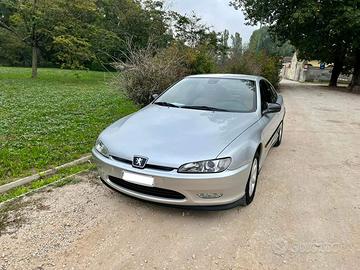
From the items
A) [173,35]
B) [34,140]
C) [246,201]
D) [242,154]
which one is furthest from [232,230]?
[173,35]

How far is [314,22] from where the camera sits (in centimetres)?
1764

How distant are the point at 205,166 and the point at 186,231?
2.17 ft

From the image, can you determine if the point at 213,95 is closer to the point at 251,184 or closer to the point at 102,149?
the point at 251,184

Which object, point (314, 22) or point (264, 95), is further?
point (314, 22)

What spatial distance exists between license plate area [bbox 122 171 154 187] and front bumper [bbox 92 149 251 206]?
31 mm

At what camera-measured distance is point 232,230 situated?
9.03 feet

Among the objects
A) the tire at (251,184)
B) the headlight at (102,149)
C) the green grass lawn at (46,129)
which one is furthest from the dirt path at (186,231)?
the green grass lawn at (46,129)

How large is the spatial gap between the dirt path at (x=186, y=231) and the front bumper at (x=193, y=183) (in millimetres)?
267

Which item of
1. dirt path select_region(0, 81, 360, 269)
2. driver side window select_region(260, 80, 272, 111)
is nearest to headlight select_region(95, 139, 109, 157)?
dirt path select_region(0, 81, 360, 269)

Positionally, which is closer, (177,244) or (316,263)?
(316,263)

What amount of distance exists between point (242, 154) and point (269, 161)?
2.13 m

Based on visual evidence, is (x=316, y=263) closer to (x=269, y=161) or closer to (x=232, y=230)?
(x=232, y=230)

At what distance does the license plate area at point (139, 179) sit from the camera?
2.65m

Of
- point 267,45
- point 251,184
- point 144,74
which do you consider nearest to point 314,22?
point 144,74
